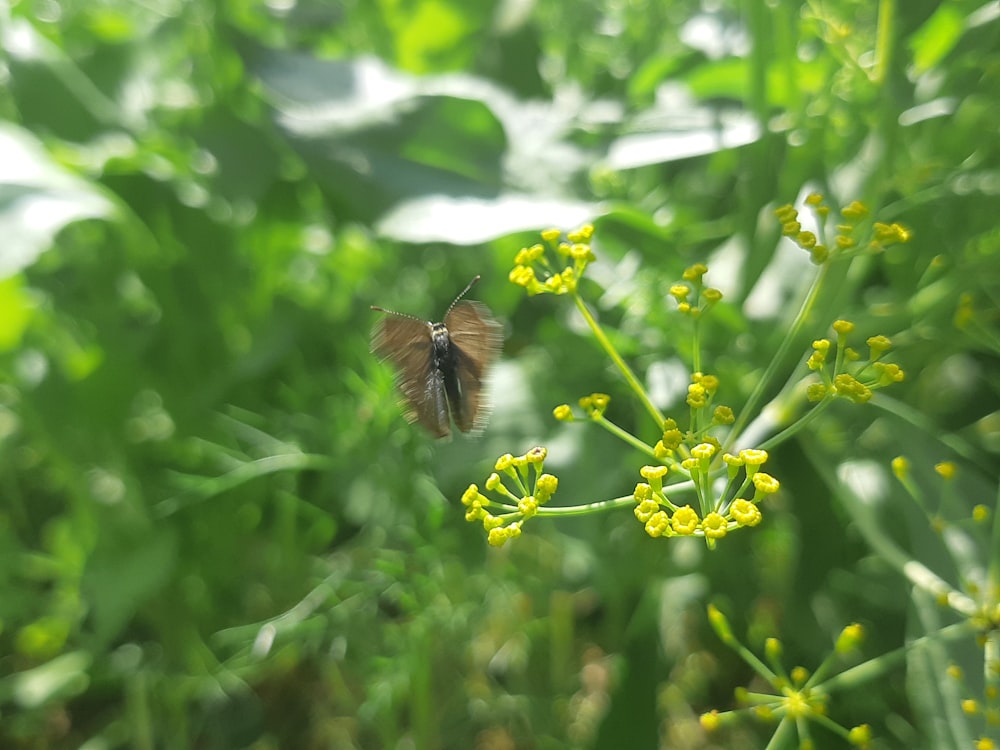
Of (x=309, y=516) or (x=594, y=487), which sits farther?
(x=309, y=516)

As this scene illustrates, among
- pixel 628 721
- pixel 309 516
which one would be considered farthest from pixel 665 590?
pixel 309 516

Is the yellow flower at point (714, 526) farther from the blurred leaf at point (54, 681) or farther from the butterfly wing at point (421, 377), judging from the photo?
the blurred leaf at point (54, 681)

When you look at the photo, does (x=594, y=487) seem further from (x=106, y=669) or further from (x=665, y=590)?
(x=106, y=669)

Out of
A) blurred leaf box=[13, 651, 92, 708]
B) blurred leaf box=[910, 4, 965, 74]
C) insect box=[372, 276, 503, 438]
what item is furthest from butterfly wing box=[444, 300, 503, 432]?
blurred leaf box=[13, 651, 92, 708]

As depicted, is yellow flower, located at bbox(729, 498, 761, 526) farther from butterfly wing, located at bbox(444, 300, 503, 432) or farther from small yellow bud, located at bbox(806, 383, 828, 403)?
butterfly wing, located at bbox(444, 300, 503, 432)

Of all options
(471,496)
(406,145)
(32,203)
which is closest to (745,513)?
(471,496)
